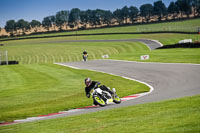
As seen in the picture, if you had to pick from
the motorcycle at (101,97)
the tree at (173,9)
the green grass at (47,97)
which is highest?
the tree at (173,9)

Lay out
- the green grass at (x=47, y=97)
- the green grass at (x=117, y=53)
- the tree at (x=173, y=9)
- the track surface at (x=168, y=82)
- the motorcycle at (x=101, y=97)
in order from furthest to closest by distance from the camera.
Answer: the tree at (x=173, y=9), the green grass at (x=117, y=53), the green grass at (x=47, y=97), the track surface at (x=168, y=82), the motorcycle at (x=101, y=97)

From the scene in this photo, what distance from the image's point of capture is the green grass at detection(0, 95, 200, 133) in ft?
28.9

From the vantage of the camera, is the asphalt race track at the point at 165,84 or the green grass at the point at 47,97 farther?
the green grass at the point at 47,97

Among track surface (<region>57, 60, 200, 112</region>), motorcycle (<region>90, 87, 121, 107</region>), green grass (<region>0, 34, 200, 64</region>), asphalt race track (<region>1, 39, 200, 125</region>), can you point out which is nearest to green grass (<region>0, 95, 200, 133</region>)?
motorcycle (<region>90, 87, 121, 107</region>)

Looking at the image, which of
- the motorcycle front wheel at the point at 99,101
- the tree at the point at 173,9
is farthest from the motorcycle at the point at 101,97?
the tree at the point at 173,9

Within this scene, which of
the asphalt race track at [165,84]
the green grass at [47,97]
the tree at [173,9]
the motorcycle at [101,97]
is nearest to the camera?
the motorcycle at [101,97]

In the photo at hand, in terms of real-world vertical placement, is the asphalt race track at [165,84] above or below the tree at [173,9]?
below

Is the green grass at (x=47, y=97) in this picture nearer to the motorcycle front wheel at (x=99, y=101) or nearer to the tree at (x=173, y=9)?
the motorcycle front wheel at (x=99, y=101)

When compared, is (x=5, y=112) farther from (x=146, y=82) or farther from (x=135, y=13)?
(x=135, y=13)

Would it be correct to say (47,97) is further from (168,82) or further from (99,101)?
(168,82)

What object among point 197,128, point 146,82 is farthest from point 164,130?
point 146,82

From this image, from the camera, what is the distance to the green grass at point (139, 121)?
8.82 m

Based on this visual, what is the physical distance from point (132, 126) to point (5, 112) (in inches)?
347

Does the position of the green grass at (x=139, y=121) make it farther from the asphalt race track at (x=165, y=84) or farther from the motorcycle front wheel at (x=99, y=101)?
the asphalt race track at (x=165, y=84)
